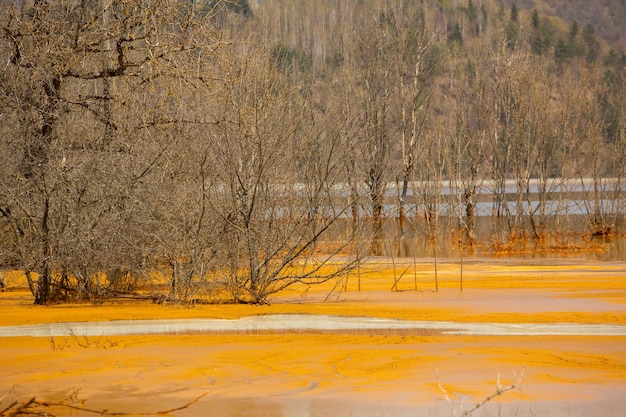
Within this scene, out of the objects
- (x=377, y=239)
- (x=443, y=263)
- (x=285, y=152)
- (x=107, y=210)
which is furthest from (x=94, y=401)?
(x=377, y=239)

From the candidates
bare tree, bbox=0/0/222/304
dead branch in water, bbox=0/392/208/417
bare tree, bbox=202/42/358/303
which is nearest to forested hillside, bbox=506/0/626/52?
bare tree, bbox=202/42/358/303

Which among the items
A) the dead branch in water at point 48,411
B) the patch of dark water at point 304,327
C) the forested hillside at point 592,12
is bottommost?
the dead branch in water at point 48,411

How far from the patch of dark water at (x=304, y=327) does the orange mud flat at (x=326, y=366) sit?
Answer: 0.30 m

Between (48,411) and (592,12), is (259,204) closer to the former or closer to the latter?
(48,411)

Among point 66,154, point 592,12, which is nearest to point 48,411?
point 66,154

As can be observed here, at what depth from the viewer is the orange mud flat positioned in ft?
29.9

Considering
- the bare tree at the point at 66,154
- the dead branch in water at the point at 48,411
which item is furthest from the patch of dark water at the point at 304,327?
the dead branch in water at the point at 48,411

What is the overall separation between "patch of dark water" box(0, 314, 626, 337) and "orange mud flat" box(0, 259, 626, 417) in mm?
296

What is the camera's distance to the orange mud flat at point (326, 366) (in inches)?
359

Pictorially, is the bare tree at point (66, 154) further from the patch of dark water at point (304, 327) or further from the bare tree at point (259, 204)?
the patch of dark water at point (304, 327)

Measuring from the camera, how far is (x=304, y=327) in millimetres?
13727

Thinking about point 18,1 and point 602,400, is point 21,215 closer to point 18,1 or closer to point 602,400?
point 18,1

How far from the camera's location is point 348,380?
33.1 feet

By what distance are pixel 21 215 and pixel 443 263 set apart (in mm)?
12230
